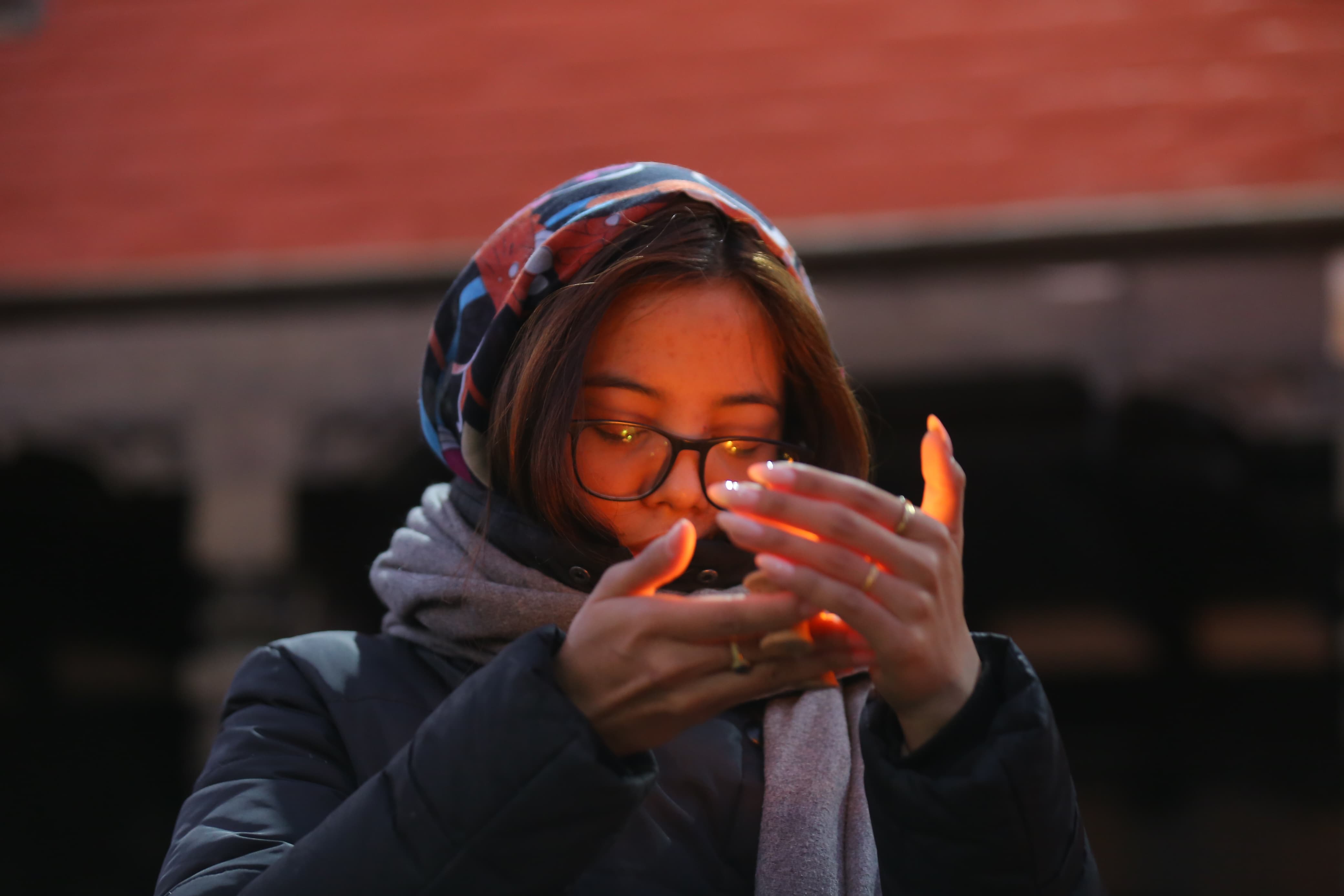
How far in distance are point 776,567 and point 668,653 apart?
4.8 inches

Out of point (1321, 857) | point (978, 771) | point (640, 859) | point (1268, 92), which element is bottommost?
point (1321, 857)

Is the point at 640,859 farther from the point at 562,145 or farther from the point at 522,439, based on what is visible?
the point at 562,145

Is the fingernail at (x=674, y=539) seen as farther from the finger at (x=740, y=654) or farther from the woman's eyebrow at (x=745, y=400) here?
the woman's eyebrow at (x=745, y=400)

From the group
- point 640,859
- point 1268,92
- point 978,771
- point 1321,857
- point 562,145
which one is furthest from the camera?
point 562,145

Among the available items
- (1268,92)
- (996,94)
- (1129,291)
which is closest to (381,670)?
(1129,291)

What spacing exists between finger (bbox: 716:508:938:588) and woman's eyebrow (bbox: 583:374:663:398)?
0.48 m

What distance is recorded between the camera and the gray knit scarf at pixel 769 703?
1.21 metres

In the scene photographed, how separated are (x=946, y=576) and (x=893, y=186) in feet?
8.67

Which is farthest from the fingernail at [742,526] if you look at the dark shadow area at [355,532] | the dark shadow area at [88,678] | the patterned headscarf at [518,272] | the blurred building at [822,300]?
the dark shadow area at [88,678]

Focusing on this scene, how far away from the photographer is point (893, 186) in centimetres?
337

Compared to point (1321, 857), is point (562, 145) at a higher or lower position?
higher

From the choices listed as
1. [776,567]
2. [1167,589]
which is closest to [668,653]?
[776,567]

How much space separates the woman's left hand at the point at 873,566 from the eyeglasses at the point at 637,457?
401 mm

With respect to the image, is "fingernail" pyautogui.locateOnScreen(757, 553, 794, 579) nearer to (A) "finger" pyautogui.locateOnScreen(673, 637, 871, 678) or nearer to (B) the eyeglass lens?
(A) "finger" pyautogui.locateOnScreen(673, 637, 871, 678)
